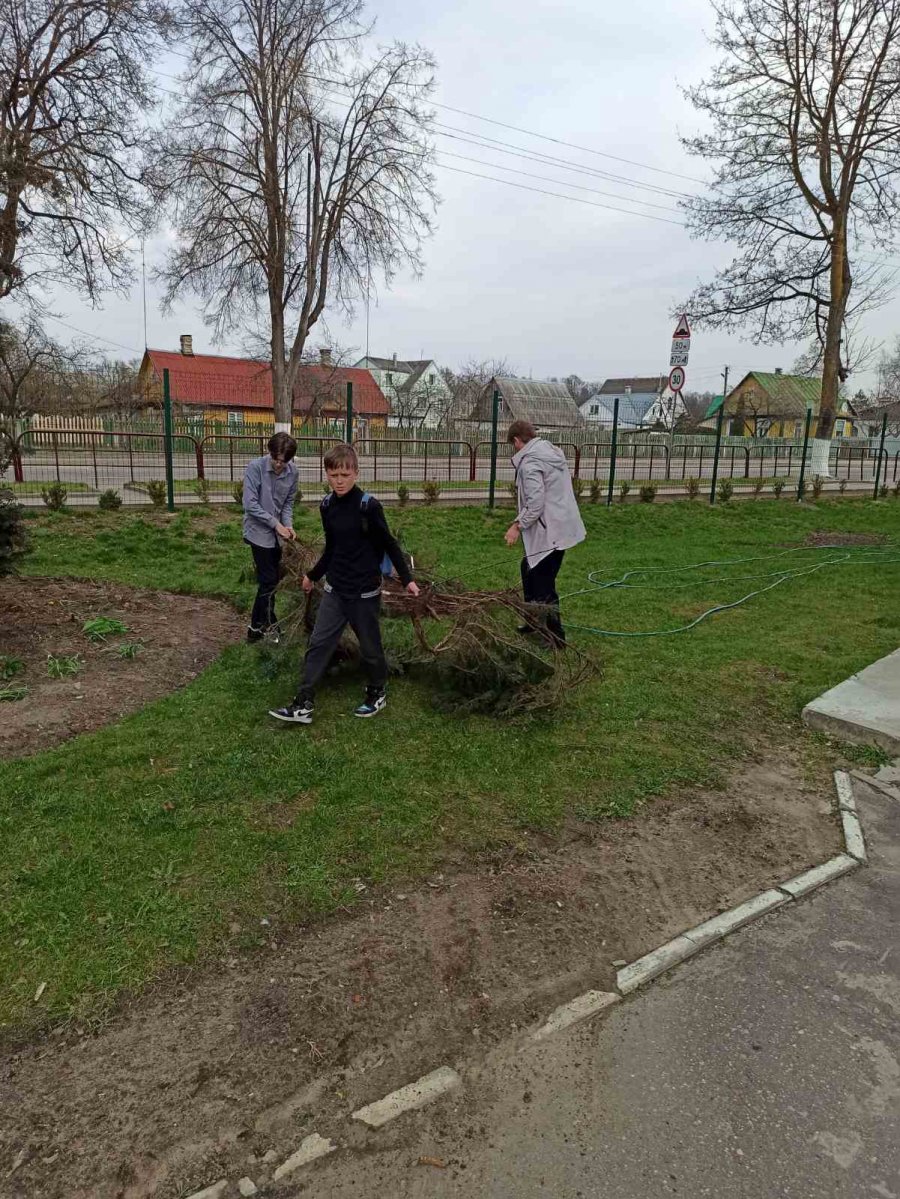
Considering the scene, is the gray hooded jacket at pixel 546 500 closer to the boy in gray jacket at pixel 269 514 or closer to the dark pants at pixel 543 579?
the dark pants at pixel 543 579

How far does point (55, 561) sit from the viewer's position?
9.02 metres

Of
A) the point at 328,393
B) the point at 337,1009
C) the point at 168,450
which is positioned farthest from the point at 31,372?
the point at 337,1009

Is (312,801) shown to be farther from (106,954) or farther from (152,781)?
(106,954)

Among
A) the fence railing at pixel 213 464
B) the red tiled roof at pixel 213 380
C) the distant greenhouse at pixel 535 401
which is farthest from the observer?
the distant greenhouse at pixel 535 401

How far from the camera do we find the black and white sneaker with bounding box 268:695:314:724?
4410 mm

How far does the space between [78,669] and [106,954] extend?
3.13 m

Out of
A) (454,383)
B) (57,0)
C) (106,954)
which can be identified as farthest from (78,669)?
(454,383)

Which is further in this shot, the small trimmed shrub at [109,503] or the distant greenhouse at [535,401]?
the distant greenhouse at [535,401]

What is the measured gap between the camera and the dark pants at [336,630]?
446 cm

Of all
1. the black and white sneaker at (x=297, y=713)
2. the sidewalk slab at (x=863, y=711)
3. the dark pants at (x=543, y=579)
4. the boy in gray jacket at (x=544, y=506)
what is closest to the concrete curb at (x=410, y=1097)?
the black and white sneaker at (x=297, y=713)

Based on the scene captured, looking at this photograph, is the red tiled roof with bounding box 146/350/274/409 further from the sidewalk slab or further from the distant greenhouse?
the sidewalk slab

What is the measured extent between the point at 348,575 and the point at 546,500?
1929 mm

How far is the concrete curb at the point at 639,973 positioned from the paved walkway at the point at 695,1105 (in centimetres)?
4

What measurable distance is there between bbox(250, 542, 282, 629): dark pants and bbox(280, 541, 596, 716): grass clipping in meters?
0.66
